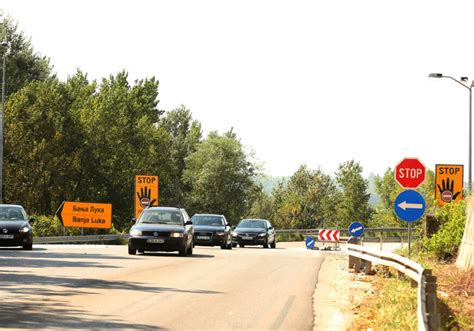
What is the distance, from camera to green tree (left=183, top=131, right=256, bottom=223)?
408 feet

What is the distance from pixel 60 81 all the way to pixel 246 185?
33.6 metres

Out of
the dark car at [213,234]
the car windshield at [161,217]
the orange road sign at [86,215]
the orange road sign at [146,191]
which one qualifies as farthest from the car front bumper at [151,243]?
the orange road sign at [146,191]

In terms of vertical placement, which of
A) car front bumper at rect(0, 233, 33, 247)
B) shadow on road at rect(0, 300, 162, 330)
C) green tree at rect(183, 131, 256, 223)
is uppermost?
green tree at rect(183, 131, 256, 223)

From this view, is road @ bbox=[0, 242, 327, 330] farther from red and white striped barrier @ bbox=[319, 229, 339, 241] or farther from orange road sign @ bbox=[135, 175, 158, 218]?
red and white striped barrier @ bbox=[319, 229, 339, 241]

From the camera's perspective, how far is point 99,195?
314 feet

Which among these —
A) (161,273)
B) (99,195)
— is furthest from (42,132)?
(161,273)

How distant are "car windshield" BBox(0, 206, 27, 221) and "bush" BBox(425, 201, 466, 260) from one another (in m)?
13.1

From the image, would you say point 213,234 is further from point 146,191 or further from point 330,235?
point 330,235

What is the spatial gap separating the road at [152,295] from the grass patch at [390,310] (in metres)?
0.75

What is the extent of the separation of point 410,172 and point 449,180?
27.7 ft

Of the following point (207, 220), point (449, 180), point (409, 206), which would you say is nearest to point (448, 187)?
point (449, 180)

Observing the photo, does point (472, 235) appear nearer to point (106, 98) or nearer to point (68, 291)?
point (68, 291)

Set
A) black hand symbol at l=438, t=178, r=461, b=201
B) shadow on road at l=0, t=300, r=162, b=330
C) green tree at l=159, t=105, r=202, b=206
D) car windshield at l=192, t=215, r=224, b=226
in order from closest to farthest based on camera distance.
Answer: shadow on road at l=0, t=300, r=162, b=330 < black hand symbol at l=438, t=178, r=461, b=201 < car windshield at l=192, t=215, r=224, b=226 < green tree at l=159, t=105, r=202, b=206

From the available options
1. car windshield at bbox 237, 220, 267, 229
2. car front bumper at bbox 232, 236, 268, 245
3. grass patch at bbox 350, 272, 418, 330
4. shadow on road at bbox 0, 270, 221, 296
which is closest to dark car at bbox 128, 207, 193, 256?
shadow on road at bbox 0, 270, 221, 296
